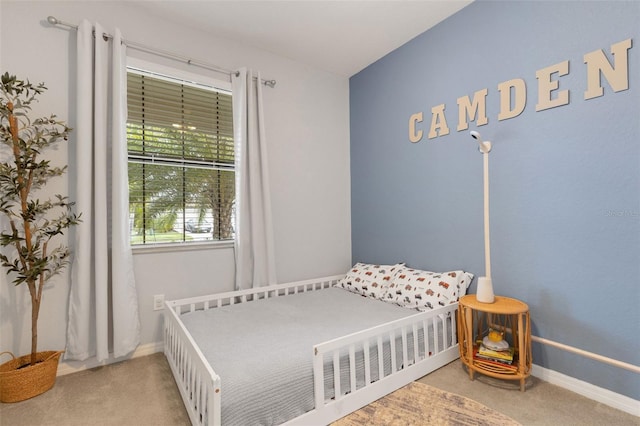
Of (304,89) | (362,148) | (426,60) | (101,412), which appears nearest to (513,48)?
(426,60)

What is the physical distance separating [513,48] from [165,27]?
8.11 feet

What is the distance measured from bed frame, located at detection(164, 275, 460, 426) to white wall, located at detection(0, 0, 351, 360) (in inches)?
12.9

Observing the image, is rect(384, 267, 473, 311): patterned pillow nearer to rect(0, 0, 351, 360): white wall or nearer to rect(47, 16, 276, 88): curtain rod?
rect(0, 0, 351, 360): white wall

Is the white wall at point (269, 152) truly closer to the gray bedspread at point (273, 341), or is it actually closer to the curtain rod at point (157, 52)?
the curtain rod at point (157, 52)

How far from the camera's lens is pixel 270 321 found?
1938 millimetres

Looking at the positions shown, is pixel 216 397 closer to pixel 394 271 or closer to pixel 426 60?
pixel 394 271

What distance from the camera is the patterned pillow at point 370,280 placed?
8.10ft

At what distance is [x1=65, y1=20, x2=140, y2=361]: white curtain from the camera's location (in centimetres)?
188

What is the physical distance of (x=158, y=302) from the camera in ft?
7.27

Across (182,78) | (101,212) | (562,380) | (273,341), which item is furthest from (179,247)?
(562,380)

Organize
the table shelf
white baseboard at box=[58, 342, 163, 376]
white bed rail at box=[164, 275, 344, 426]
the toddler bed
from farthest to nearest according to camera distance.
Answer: white baseboard at box=[58, 342, 163, 376] → the table shelf → the toddler bed → white bed rail at box=[164, 275, 344, 426]

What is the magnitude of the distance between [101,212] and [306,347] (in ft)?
5.09

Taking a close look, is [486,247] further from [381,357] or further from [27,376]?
[27,376]

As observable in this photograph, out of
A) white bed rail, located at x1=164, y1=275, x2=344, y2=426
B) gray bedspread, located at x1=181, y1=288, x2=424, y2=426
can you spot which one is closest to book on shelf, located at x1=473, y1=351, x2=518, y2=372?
gray bedspread, located at x1=181, y1=288, x2=424, y2=426
